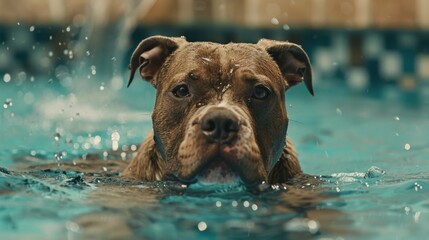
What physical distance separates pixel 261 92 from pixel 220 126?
0.54m

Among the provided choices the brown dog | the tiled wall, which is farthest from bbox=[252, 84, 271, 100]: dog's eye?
the tiled wall

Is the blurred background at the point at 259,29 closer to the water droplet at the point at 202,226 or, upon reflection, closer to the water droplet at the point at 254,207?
the water droplet at the point at 254,207

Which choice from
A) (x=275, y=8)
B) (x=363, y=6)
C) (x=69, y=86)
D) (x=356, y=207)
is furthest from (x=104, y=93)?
(x=356, y=207)

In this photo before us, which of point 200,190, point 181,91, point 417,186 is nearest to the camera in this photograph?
point 200,190

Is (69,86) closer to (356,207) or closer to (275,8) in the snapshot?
(275,8)

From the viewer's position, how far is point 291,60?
4914 millimetres

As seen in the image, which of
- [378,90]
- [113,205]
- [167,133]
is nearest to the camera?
[113,205]

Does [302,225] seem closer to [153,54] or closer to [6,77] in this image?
[153,54]

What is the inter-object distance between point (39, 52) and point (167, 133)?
22.6ft

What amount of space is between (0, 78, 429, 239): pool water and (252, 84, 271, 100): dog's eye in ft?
1.57

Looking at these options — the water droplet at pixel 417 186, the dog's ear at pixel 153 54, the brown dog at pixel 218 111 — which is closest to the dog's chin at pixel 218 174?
the brown dog at pixel 218 111

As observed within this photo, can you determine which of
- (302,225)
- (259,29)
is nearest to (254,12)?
(259,29)

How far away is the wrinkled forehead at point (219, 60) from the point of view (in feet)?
14.4

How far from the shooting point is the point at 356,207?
4047mm
